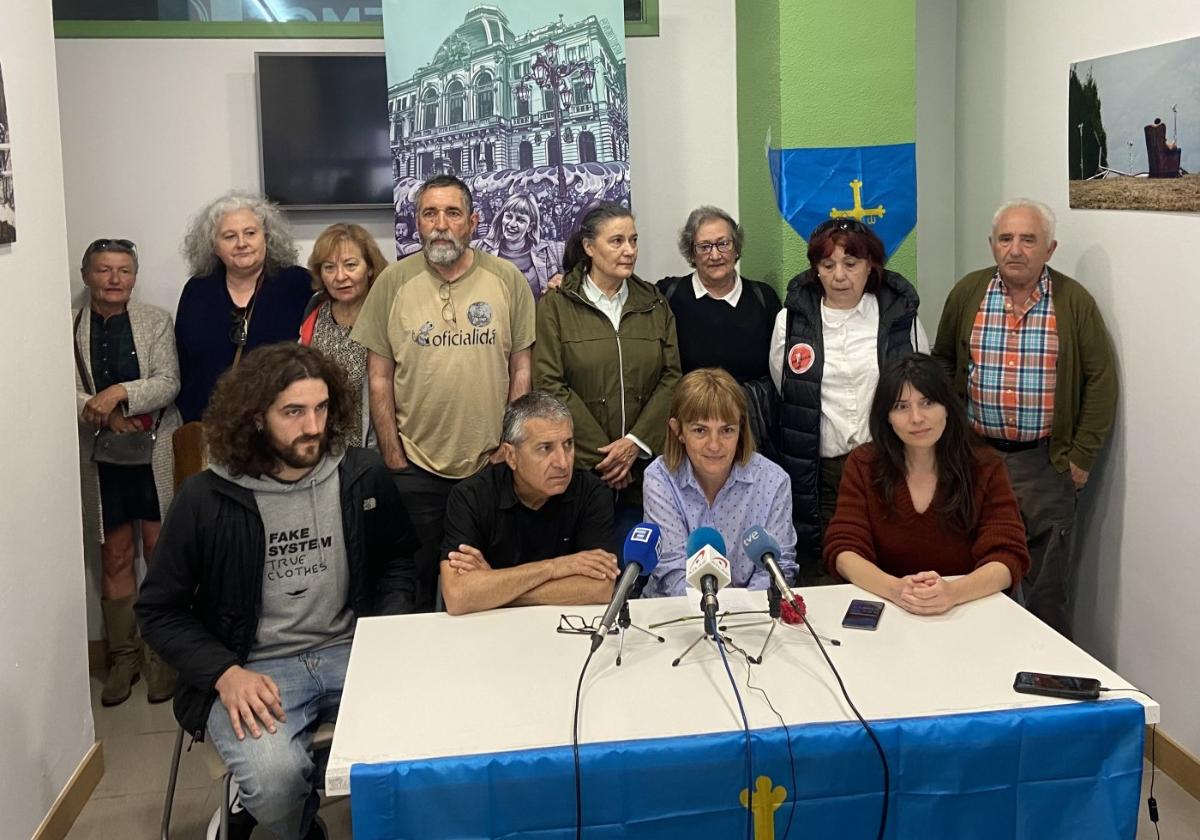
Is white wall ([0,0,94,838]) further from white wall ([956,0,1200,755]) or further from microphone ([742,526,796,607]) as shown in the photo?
white wall ([956,0,1200,755])

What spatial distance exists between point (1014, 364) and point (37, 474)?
270cm

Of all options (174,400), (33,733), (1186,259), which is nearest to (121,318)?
(174,400)

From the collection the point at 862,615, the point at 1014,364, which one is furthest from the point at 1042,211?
the point at 862,615

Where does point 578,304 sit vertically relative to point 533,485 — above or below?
above

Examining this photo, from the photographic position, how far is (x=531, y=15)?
407cm

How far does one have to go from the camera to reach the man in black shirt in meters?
2.64

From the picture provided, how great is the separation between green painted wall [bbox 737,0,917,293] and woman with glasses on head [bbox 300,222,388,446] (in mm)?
1345

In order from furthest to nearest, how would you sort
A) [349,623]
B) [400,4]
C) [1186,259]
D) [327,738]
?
[400,4]
[1186,259]
[349,623]
[327,738]

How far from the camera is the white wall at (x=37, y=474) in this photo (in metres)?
2.82

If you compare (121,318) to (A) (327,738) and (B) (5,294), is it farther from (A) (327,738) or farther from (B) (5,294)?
(A) (327,738)

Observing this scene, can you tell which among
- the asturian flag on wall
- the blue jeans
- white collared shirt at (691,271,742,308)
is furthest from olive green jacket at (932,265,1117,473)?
the blue jeans

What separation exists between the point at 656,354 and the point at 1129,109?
1490mm

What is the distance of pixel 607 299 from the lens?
11.8 ft

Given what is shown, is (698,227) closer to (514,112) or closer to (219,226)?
(514,112)
